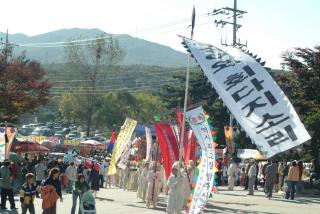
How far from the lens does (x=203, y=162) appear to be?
45.2ft

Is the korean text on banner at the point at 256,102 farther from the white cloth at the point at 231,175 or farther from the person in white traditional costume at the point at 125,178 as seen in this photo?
the person in white traditional costume at the point at 125,178

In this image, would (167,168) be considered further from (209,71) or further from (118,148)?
(209,71)

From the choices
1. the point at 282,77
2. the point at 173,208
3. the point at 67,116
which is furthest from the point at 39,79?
the point at 67,116

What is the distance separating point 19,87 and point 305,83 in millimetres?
16364

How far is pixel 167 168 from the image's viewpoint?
18875 millimetres

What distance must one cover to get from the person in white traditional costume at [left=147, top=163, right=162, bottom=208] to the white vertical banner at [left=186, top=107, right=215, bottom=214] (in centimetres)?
523

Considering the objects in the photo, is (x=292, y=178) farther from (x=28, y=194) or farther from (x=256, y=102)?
(x=256, y=102)

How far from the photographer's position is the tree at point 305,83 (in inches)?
1135

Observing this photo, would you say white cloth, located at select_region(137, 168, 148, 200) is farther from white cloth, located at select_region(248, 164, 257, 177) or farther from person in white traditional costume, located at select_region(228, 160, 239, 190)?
person in white traditional costume, located at select_region(228, 160, 239, 190)

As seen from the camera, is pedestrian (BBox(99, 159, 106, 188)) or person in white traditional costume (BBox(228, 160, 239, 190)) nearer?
person in white traditional costume (BBox(228, 160, 239, 190))

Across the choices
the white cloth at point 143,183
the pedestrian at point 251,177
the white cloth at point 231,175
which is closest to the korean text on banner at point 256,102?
the white cloth at point 143,183

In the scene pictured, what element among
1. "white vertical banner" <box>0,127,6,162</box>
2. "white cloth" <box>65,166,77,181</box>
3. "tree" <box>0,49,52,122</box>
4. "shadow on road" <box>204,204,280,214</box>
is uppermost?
"tree" <box>0,49,52,122</box>

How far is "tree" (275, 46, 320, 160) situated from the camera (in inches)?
1135

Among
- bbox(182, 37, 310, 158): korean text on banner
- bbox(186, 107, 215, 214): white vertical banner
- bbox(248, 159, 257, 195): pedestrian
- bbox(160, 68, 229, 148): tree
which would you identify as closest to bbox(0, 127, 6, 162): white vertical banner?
bbox(248, 159, 257, 195): pedestrian
